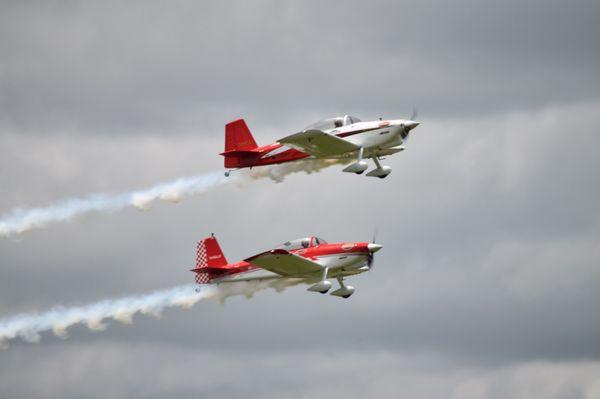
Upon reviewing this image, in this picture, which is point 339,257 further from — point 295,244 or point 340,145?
point 340,145

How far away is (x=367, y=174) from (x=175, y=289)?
1044cm

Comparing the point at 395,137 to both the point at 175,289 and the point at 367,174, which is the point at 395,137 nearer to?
the point at 367,174

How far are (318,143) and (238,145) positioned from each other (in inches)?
→ 176

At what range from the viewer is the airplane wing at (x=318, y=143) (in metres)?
139

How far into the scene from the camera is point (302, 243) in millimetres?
142625

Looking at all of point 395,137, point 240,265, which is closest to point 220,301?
point 240,265

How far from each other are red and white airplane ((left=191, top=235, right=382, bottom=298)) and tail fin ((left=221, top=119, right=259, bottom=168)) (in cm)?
400

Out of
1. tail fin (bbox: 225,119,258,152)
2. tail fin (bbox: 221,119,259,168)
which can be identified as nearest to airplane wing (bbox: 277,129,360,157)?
tail fin (bbox: 221,119,259,168)

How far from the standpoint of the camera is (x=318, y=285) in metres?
139

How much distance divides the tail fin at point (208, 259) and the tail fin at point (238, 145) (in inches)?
187

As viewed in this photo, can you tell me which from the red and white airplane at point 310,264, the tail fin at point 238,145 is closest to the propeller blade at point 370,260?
the red and white airplane at point 310,264

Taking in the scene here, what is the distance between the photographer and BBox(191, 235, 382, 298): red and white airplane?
14038 cm

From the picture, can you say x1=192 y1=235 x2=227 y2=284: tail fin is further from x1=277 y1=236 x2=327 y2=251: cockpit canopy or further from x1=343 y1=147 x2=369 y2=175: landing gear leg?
x1=343 y1=147 x2=369 y2=175: landing gear leg

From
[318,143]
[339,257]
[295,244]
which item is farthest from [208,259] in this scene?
[318,143]
